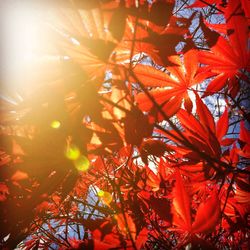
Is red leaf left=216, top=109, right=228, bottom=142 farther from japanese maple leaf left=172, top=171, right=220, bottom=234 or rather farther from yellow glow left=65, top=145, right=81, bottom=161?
yellow glow left=65, top=145, right=81, bottom=161

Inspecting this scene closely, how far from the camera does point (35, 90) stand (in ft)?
2.10

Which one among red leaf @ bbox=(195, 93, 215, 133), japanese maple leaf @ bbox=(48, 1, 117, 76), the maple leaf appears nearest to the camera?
japanese maple leaf @ bbox=(48, 1, 117, 76)

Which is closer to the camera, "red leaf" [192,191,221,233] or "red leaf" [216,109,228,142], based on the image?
"red leaf" [192,191,221,233]

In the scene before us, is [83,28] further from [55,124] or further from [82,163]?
[82,163]

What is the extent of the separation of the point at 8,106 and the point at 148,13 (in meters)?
0.48

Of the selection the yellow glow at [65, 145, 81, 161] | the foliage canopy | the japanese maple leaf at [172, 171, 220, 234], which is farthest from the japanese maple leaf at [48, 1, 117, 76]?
the japanese maple leaf at [172, 171, 220, 234]

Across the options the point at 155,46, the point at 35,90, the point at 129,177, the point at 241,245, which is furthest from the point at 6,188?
the point at 241,245

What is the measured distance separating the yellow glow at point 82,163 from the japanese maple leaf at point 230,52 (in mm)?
482

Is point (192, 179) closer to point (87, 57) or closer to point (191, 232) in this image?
point (191, 232)

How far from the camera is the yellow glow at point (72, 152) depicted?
0.69 meters

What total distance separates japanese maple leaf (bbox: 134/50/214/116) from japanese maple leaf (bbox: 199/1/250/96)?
0.05m

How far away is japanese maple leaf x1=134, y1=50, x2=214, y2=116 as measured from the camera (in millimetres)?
727

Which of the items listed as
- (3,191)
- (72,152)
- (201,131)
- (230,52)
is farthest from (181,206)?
(3,191)

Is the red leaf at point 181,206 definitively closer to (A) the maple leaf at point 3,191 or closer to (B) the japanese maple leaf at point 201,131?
(B) the japanese maple leaf at point 201,131
